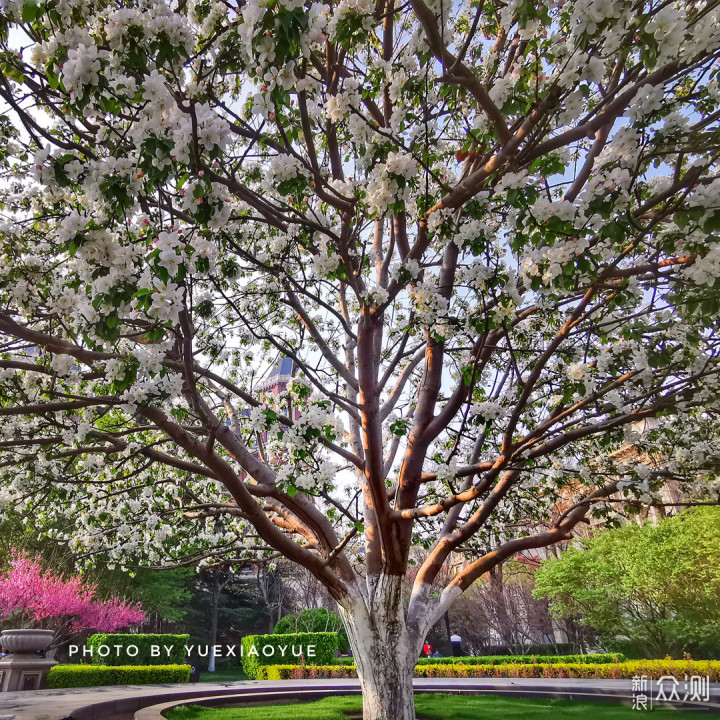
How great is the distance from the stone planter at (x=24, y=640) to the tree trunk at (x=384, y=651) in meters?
8.09

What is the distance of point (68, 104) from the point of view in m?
3.23

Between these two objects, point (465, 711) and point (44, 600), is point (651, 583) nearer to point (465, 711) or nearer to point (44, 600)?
point (465, 711)

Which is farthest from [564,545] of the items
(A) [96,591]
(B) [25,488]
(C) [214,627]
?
(B) [25,488]

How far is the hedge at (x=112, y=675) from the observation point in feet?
41.7

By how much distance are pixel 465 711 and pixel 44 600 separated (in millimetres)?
11562

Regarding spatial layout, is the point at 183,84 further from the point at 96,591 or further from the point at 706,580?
the point at 96,591

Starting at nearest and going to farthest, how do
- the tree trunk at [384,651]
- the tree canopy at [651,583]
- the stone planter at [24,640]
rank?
the tree trunk at [384,651]
the stone planter at [24,640]
the tree canopy at [651,583]

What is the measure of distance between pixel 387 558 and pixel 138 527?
4.06 metres

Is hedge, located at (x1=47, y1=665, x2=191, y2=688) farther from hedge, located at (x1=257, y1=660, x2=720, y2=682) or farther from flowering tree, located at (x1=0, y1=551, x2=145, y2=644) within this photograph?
hedge, located at (x1=257, y1=660, x2=720, y2=682)

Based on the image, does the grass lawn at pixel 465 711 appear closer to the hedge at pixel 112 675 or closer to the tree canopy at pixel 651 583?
the hedge at pixel 112 675

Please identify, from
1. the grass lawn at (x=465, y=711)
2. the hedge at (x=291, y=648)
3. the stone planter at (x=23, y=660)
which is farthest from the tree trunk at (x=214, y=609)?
the grass lawn at (x=465, y=711)

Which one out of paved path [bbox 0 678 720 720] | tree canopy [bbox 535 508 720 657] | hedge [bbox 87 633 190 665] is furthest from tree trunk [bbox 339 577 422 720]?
hedge [bbox 87 633 190 665]

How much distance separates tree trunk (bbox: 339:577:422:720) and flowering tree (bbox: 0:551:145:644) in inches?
480

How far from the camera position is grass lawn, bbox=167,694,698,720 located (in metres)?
7.75
